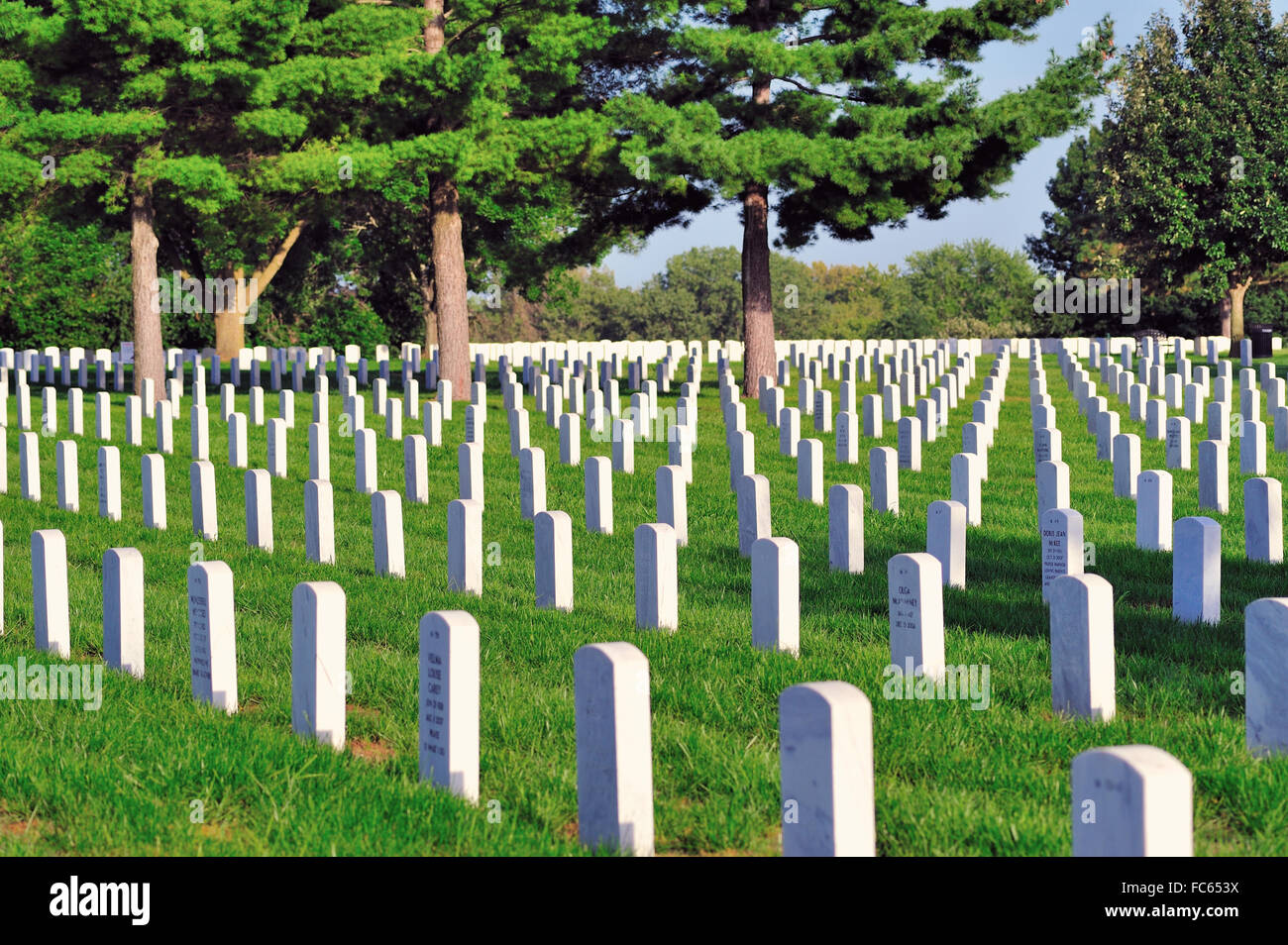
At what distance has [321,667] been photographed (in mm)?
5742

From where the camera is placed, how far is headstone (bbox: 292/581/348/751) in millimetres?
5742

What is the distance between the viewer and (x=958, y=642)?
7.21 m

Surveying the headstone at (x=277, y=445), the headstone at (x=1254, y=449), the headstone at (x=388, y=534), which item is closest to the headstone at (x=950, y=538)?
the headstone at (x=388, y=534)

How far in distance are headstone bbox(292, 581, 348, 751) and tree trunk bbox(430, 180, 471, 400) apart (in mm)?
21290

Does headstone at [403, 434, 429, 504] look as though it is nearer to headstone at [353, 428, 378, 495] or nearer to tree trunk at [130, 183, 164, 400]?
headstone at [353, 428, 378, 495]

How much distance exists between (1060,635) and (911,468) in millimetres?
9248

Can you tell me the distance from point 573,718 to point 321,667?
3.52 feet

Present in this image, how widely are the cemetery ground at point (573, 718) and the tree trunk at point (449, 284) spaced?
15.3 meters

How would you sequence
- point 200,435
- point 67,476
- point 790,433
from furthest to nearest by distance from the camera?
point 200,435 < point 790,433 < point 67,476

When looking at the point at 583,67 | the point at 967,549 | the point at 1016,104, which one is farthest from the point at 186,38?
the point at 967,549

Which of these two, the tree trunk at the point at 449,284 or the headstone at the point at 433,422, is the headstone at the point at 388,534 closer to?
the headstone at the point at 433,422

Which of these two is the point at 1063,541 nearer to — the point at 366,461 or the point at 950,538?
the point at 950,538

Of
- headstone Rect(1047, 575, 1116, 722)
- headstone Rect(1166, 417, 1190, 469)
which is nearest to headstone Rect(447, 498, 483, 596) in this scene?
headstone Rect(1047, 575, 1116, 722)

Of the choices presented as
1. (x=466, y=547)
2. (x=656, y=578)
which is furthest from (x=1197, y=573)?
(x=466, y=547)
